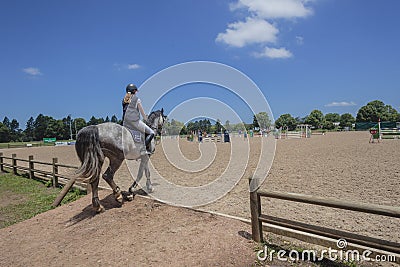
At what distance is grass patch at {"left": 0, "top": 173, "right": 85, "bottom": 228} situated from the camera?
630 centimetres

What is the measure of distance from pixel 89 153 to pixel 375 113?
96.8m

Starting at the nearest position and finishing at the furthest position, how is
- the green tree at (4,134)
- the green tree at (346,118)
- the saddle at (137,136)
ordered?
the saddle at (137,136)
the green tree at (4,134)
the green tree at (346,118)

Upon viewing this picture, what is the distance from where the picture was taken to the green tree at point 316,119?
9439 centimetres

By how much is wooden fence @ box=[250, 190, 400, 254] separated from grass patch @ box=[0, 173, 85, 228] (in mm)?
5527

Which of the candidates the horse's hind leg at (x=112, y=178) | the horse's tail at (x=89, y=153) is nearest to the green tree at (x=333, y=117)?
the horse's hind leg at (x=112, y=178)

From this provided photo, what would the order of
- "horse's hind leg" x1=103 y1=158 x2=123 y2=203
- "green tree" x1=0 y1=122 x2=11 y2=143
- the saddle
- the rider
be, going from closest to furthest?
"horse's hind leg" x1=103 y1=158 x2=123 y2=203 → the rider → the saddle → "green tree" x1=0 y1=122 x2=11 y2=143

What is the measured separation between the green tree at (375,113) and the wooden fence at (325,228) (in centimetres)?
9275

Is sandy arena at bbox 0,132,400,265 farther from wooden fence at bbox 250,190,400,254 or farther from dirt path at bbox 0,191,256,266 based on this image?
wooden fence at bbox 250,190,400,254

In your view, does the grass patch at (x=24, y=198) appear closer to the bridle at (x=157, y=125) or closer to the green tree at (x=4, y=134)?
the bridle at (x=157, y=125)

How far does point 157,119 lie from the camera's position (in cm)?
638

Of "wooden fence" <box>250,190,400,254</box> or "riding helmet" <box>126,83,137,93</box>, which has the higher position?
"riding helmet" <box>126,83,137,93</box>

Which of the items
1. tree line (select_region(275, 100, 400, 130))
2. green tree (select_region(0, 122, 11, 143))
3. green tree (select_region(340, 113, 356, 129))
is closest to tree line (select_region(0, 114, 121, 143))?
green tree (select_region(0, 122, 11, 143))

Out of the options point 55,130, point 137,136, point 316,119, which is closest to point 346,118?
point 316,119

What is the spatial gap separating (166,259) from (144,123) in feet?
11.0
